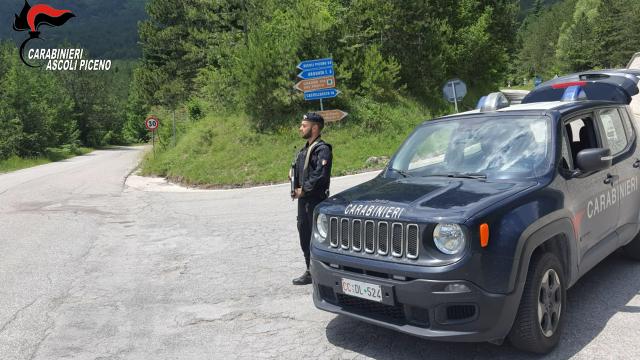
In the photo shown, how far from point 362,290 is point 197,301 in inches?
99.4

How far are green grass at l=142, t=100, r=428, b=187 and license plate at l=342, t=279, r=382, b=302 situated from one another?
12842mm

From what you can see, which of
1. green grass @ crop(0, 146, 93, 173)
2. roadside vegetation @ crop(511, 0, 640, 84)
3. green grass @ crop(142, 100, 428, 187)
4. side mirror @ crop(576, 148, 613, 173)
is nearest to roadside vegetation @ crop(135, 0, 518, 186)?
green grass @ crop(142, 100, 428, 187)

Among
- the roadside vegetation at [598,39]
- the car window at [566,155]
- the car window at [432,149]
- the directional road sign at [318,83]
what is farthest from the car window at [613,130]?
the roadside vegetation at [598,39]

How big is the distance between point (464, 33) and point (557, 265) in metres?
29.7

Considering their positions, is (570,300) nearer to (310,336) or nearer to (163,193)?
(310,336)

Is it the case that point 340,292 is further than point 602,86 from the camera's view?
No

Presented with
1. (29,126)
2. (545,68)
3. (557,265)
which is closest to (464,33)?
(557,265)

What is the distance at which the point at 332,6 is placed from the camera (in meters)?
24.0

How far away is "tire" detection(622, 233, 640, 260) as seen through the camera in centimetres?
555

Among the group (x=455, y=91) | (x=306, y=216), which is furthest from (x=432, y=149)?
(x=455, y=91)

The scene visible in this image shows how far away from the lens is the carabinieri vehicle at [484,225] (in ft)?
10.8

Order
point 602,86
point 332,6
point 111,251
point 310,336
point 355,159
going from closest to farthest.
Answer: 1. point 310,336
2. point 111,251
3. point 602,86
4. point 355,159
5. point 332,6

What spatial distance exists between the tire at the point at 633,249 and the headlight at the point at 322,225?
355cm

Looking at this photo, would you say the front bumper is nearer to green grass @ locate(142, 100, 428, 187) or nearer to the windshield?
the windshield
